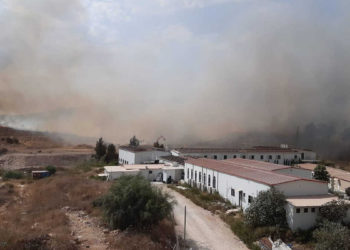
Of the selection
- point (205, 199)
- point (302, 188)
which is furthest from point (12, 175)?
point (302, 188)

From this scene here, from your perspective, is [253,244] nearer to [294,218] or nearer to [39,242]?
[294,218]

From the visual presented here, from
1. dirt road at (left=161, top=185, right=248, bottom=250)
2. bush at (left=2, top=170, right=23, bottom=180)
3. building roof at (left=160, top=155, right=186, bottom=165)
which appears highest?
building roof at (left=160, top=155, right=186, bottom=165)

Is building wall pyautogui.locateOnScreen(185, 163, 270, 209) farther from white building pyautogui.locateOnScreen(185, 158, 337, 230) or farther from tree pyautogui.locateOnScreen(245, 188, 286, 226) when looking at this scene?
tree pyautogui.locateOnScreen(245, 188, 286, 226)

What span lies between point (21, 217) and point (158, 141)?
124ft

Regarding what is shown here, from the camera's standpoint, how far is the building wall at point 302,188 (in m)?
21.2

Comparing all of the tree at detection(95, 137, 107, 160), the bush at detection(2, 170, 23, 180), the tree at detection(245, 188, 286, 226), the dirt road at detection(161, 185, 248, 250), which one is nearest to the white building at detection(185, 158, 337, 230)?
the tree at detection(245, 188, 286, 226)

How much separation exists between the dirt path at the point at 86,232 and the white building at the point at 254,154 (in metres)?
24.2

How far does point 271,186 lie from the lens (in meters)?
20.8

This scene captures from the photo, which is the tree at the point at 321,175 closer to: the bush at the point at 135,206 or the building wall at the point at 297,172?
the building wall at the point at 297,172

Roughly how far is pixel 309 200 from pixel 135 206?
9.52 meters

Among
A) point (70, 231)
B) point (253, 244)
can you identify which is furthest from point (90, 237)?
point (253, 244)

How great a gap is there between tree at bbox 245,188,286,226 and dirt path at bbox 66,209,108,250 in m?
8.02

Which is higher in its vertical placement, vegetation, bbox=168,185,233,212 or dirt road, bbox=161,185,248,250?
vegetation, bbox=168,185,233,212

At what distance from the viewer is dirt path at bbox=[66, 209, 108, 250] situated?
54.2 ft
